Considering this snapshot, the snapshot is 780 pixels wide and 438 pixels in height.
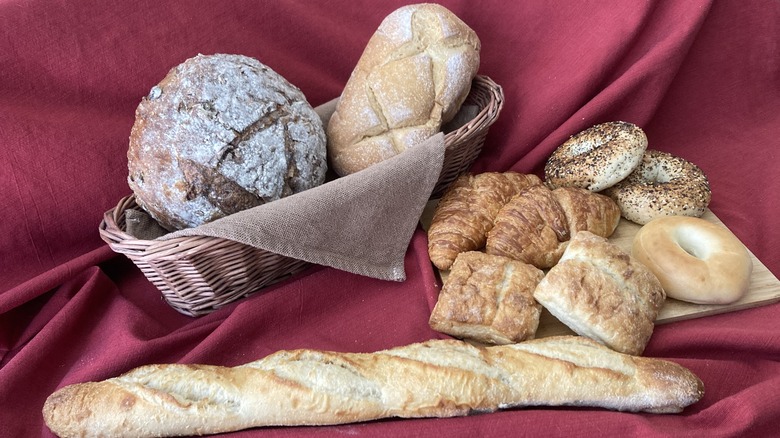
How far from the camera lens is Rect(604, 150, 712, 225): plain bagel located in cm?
189

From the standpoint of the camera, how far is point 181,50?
2104 millimetres

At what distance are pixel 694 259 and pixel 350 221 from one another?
972 mm

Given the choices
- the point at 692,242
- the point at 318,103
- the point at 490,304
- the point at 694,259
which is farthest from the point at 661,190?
the point at 318,103

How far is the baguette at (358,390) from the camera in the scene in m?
1.29

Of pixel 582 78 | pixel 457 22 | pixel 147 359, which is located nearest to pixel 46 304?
pixel 147 359

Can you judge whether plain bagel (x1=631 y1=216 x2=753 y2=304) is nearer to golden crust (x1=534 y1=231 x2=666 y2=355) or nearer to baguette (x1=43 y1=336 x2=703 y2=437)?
golden crust (x1=534 y1=231 x2=666 y2=355)

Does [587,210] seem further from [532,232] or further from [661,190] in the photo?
[661,190]

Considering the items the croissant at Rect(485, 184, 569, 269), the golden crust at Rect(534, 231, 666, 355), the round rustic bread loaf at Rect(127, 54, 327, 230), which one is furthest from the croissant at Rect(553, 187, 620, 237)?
the round rustic bread loaf at Rect(127, 54, 327, 230)

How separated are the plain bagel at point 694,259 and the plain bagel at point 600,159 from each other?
0.21 metres

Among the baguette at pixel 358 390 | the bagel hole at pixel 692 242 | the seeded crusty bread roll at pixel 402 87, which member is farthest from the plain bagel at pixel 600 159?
the baguette at pixel 358 390

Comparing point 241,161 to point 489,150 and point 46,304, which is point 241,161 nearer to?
point 46,304

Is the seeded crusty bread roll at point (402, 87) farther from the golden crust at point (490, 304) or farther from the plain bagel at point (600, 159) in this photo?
the golden crust at point (490, 304)

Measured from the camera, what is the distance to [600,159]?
74.9 inches

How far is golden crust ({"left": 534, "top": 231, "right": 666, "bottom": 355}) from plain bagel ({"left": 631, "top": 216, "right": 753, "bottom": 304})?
0.07 m
